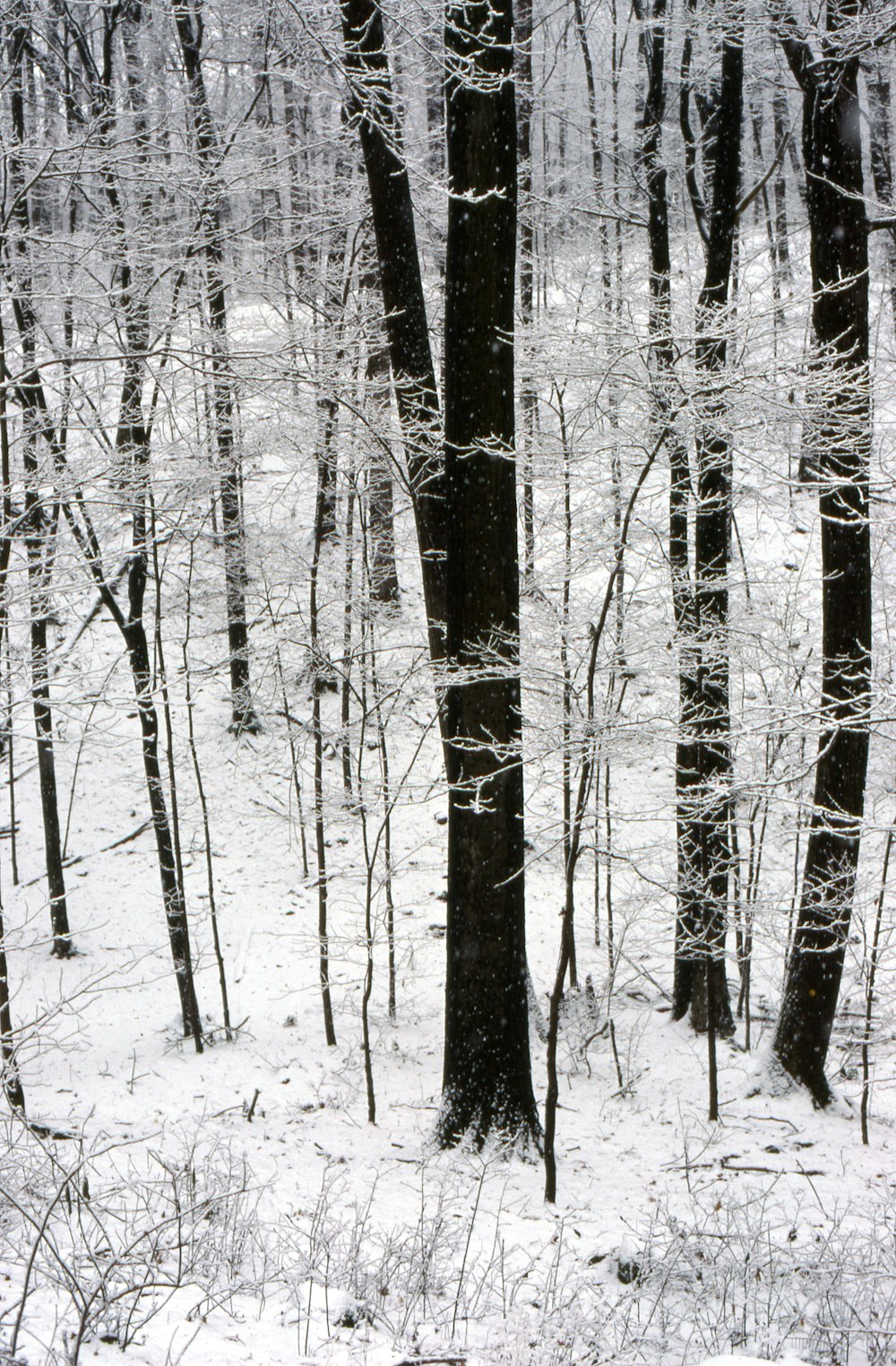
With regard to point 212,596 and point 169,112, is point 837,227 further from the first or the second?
point 212,596

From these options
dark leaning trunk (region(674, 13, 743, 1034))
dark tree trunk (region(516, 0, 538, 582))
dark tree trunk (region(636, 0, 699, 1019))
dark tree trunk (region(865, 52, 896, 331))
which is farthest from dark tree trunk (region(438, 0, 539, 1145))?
dark tree trunk (region(865, 52, 896, 331))

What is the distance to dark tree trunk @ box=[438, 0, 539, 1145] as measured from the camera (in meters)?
5.98

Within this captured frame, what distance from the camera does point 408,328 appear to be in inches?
274

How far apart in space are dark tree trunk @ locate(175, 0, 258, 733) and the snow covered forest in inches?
6.2

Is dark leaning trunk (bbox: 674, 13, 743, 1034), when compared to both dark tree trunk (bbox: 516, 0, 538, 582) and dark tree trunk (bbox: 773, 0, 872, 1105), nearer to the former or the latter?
dark tree trunk (bbox: 773, 0, 872, 1105)

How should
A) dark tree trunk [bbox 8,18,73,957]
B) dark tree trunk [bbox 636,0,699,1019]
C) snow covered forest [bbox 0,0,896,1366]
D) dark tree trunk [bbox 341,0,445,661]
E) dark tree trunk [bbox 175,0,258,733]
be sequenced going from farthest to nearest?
dark tree trunk [bbox 175,0,258,733] → dark tree trunk [bbox 636,0,699,1019] → dark tree trunk [bbox 341,0,445,661] → dark tree trunk [bbox 8,18,73,957] → snow covered forest [bbox 0,0,896,1366]

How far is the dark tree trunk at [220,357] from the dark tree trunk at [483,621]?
1634 mm

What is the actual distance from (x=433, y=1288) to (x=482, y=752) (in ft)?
10.0

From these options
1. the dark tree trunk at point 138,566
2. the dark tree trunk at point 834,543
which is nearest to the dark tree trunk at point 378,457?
the dark tree trunk at point 138,566

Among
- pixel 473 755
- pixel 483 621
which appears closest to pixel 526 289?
pixel 483 621

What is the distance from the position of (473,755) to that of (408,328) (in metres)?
3.22

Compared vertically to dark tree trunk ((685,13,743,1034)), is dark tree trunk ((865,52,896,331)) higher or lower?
higher

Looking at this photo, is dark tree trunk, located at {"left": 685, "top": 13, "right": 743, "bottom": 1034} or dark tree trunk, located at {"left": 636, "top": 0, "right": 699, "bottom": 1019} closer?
dark tree trunk, located at {"left": 636, "top": 0, "right": 699, "bottom": 1019}

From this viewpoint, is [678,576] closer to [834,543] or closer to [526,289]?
[834,543]
